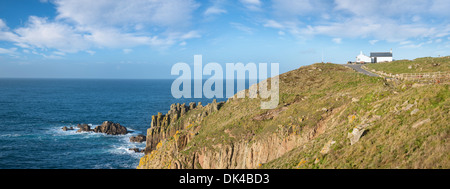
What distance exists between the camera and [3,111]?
101875mm

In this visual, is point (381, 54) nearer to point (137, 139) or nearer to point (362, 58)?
point (362, 58)

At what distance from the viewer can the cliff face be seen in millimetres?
14852

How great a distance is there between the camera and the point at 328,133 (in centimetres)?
2259

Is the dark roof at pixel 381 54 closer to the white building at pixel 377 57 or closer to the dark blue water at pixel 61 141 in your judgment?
the white building at pixel 377 57

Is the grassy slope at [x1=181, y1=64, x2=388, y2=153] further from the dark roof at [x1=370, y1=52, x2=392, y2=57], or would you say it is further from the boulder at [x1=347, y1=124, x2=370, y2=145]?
the dark roof at [x1=370, y1=52, x2=392, y2=57]

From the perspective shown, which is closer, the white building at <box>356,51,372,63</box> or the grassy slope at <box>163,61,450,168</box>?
the grassy slope at <box>163,61,450,168</box>

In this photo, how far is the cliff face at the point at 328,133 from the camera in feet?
48.7

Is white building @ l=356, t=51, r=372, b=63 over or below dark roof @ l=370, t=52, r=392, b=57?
below

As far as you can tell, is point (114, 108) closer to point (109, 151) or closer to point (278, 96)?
point (109, 151)

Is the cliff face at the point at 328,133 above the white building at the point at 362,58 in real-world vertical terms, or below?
below

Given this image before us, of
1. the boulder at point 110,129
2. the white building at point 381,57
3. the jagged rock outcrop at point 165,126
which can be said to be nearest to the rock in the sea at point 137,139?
the jagged rock outcrop at point 165,126

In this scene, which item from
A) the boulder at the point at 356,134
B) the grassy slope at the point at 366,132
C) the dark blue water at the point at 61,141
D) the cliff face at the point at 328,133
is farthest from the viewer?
the dark blue water at the point at 61,141

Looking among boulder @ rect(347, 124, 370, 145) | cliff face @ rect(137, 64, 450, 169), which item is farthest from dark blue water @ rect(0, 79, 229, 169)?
boulder @ rect(347, 124, 370, 145)
